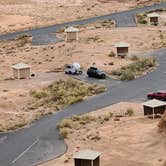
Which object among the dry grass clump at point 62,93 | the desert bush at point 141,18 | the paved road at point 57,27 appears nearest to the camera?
the dry grass clump at point 62,93

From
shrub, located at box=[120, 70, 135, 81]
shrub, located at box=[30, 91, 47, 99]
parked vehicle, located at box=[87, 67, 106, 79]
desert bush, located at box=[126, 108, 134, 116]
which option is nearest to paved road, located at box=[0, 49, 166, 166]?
shrub, located at box=[120, 70, 135, 81]

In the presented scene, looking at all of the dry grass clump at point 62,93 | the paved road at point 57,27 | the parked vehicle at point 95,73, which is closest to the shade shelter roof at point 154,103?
the dry grass clump at point 62,93

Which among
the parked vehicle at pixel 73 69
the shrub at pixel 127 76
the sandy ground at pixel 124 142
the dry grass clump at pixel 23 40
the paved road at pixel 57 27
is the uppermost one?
the paved road at pixel 57 27

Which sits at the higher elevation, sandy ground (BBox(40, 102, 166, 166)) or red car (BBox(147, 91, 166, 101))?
red car (BBox(147, 91, 166, 101))

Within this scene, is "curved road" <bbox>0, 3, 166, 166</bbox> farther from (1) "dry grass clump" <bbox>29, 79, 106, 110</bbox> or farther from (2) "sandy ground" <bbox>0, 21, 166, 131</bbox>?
(2) "sandy ground" <bbox>0, 21, 166, 131</bbox>

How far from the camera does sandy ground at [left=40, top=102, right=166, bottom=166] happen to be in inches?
1826

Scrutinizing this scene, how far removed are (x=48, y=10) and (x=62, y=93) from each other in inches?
2676

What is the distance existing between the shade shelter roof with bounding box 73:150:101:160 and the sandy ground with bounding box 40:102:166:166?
4.83 ft

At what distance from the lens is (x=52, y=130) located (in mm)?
55125

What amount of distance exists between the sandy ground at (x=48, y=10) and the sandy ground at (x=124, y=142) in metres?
59.8

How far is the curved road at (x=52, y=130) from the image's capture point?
48719mm

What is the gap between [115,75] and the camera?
245ft

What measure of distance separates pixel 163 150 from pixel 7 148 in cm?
1285

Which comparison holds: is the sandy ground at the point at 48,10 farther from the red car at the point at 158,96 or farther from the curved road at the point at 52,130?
the red car at the point at 158,96
